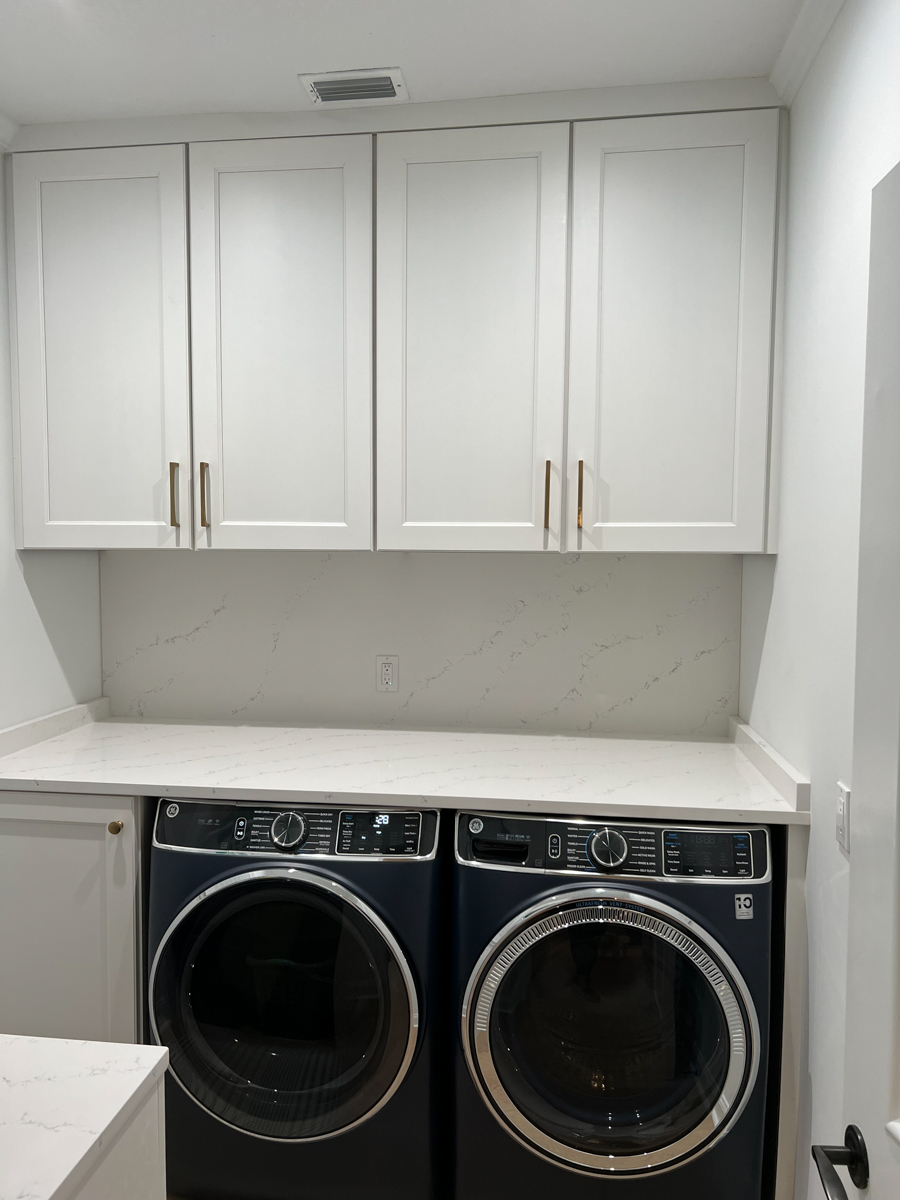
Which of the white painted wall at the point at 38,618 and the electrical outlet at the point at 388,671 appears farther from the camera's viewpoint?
the electrical outlet at the point at 388,671

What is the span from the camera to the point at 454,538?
1961 mm

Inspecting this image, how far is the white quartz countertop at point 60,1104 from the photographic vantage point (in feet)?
2.31

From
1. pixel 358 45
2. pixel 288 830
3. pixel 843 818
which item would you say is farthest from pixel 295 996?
pixel 358 45

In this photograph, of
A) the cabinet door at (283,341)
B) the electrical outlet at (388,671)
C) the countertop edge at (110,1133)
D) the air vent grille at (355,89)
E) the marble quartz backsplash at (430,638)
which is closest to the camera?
the countertop edge at (110,1133)

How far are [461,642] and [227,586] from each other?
73 cm

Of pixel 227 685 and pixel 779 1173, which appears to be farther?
pixel 227 685

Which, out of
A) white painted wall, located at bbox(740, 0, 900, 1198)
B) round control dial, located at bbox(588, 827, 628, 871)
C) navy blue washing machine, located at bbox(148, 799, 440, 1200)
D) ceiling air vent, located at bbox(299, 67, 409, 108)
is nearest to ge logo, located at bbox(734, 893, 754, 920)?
white painted wall, located at bbox(740, 0, 900, 1198)

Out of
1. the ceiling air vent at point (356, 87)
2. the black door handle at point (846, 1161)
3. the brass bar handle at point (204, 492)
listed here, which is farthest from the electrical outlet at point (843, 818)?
the ceiling air vent at point (356, 87)

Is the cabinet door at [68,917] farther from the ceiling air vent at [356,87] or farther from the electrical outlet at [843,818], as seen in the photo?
the ceiling air vent at [356,87]

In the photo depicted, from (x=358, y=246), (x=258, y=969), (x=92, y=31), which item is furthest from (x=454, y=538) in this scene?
(x=92, y=31)

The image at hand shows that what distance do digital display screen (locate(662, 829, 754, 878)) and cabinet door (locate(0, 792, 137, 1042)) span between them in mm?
1201

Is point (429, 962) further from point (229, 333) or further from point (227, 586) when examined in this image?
point (229, 333)

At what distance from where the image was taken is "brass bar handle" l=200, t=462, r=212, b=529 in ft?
6.63

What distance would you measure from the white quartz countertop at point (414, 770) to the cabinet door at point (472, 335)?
0.55m
